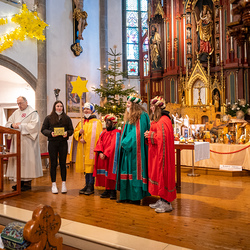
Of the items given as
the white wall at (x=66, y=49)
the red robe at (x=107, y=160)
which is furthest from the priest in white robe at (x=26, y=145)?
the white wall at (x=66, y=49)

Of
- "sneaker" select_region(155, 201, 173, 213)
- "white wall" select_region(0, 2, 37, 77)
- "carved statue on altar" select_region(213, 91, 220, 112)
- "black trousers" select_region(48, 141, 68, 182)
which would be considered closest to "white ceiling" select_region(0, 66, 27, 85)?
"white wall" select_region(0, 2, 37, 77)

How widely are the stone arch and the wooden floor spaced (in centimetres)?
396

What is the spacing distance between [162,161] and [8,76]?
716 centimetres

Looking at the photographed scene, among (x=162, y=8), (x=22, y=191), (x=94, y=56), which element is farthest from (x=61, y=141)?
(x=162, y=8)

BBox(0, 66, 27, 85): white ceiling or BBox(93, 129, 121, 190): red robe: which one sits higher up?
BBox(0, 66, 27, 85): white ceiling

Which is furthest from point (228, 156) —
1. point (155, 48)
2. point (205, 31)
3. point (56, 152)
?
point (155, 48)

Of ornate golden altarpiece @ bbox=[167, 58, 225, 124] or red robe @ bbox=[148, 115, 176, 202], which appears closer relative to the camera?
red robe @ bbox=[148, 115, 176, 202]

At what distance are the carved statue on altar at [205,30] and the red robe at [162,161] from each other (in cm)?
1116

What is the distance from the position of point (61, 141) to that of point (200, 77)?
32.7 ft

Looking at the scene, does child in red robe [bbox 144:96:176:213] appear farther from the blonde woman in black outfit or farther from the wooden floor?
the blonde woman in black outfit

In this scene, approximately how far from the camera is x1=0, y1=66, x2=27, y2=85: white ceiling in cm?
882

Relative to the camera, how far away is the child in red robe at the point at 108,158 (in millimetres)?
4906

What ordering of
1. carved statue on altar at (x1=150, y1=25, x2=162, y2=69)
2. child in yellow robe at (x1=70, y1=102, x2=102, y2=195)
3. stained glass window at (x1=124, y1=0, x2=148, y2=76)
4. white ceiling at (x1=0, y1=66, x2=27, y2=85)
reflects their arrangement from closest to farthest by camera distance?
child in yellow robe at (x1=70, y1=102, x2=102, y2=195), white ceiling at (x1=0, y1=66, x2=27, y2=85), carved statue on altar at (x1=150, y1=25, x2=162, y2=69), stained glass window at (x1=124, y1=0, x2=148, y2=76)

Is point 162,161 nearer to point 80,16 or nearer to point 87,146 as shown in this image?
point 87,146
